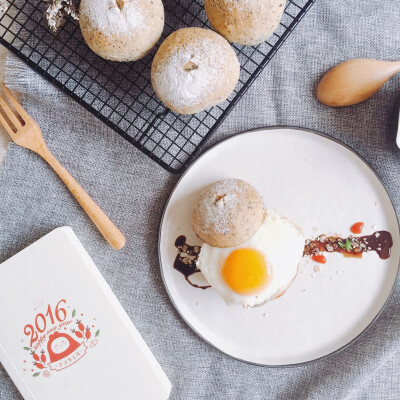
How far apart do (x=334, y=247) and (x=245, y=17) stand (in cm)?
74

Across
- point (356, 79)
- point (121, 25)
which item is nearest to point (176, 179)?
point (121, 25)

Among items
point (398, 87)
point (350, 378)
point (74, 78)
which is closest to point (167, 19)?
point (74, 78)

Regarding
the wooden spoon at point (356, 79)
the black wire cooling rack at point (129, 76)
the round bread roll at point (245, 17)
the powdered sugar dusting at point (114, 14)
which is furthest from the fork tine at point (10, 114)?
the wooden spoon at point (356, 79)

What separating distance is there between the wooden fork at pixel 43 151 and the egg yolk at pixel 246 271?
352mm

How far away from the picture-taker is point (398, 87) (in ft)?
4.87

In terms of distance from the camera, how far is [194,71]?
1.20 m

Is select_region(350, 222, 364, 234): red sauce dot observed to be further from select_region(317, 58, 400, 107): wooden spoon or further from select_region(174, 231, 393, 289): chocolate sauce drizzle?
select_region(317, 58, 400, 107): wooden spoon

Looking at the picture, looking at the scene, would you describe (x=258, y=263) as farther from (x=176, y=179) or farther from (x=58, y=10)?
(x=58, y=10)

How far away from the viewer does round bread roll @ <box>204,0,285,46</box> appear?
1196mm

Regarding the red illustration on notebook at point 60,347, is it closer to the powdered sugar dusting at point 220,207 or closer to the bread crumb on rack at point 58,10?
the powdered sugar dusting at point 220,207

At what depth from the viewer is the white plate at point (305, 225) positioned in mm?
1476

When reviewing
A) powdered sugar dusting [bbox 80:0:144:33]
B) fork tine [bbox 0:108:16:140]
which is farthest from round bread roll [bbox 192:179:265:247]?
fork tine [bbox 0:108:16:140]

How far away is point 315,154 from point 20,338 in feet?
3.50

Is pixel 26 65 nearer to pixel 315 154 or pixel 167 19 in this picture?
pixel 167 19
